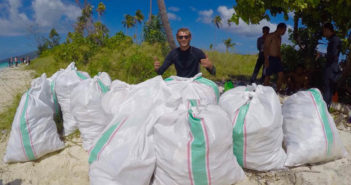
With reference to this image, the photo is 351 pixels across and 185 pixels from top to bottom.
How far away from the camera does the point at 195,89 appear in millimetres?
1727

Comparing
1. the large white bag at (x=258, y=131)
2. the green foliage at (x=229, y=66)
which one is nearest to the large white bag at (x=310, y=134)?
the large white bag at (x=258, y=131)

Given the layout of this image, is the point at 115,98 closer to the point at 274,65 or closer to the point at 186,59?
the point at 186,59

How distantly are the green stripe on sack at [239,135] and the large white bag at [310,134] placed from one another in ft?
1.24

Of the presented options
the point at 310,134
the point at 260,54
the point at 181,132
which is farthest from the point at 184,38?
the point at 260,54

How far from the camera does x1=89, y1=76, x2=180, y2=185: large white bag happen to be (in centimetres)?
128

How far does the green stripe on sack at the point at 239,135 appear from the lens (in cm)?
147

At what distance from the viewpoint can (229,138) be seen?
137 cm

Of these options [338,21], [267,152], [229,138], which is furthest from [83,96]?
[338,21]

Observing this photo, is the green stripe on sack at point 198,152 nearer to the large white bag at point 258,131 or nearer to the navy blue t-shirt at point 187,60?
the large white bag at point 258,131

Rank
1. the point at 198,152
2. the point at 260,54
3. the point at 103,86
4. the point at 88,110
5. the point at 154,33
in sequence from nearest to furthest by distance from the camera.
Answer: the point at 198,152
the point at 88,110
the point at 103,86
the point at 260,54
the point at 154,33

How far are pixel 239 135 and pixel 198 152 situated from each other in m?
0.37

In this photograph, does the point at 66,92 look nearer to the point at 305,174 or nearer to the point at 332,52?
the point at 305,174

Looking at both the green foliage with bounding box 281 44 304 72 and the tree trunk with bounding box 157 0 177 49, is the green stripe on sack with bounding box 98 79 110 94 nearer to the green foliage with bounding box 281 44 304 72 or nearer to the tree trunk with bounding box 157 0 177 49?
the tree trunk with bounding box 157 0 177 49

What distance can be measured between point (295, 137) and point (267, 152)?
299 millimetres
